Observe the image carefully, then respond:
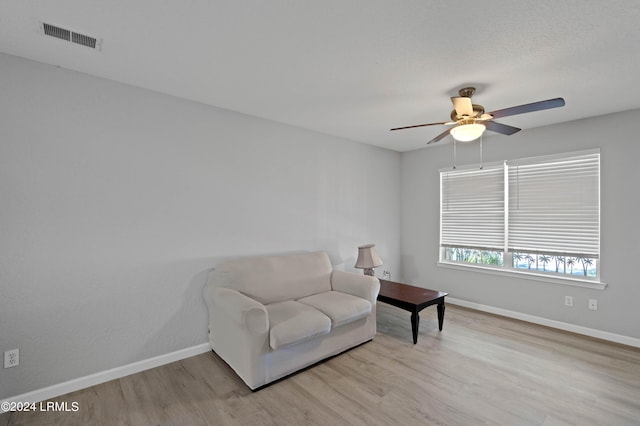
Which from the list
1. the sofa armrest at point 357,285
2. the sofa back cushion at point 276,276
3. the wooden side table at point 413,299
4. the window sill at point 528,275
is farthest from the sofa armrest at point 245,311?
the window sill at point 528,275

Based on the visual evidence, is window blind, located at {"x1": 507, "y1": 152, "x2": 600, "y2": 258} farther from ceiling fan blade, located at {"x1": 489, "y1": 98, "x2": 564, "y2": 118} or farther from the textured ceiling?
ceiling fan blade, located at {"x1": 489, "y1": 98, "x2": 564, "y2": 118}

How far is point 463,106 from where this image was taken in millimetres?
2488

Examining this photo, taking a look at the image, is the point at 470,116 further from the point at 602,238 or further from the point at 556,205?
the point at 602,238

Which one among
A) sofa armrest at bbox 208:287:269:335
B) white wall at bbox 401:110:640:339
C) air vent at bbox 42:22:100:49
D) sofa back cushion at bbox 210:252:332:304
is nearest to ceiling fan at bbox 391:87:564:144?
white wall at bbox 401:110:640:339

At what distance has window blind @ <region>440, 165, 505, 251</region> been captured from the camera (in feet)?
13.9

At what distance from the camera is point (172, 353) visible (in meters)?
2.82

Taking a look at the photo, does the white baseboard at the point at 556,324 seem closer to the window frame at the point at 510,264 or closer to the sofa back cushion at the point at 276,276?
the window frame at the point at 510,264

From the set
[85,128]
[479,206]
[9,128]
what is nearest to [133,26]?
[85,128]

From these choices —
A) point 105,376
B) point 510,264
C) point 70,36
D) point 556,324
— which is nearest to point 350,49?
point 70,36

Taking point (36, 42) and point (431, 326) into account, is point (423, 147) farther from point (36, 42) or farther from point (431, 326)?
point (36, 42)

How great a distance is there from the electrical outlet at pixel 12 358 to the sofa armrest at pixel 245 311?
1421mm

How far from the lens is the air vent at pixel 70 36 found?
1856 millimetres

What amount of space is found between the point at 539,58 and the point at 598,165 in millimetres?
2158

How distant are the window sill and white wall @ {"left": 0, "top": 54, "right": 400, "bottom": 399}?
2.76 metres
